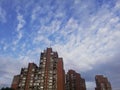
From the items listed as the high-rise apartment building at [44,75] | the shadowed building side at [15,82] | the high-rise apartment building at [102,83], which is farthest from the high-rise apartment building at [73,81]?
the shadowed building side at [15,82]

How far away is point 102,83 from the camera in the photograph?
147375 mm

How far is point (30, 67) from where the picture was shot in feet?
371

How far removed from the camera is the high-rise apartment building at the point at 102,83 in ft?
479

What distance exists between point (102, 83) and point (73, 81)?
3138cm

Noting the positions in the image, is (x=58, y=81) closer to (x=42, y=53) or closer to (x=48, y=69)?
(x=48, y=69)

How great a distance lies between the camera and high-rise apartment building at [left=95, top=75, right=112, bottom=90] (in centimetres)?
14588

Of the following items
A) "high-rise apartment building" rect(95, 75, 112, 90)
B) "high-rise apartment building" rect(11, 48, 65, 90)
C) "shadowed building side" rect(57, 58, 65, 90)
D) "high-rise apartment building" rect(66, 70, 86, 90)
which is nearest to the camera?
"shadowed building side" rect(57, 58, 65, 90)

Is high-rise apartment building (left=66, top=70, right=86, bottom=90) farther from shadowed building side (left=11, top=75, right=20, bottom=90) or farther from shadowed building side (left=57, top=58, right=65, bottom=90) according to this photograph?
shadowed building side (left=11, top=75, right=20, bottom=90)

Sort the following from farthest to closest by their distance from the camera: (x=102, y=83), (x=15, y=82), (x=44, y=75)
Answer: (x=102, y=83)
(x=15, y=82)
(x=44, y=75)

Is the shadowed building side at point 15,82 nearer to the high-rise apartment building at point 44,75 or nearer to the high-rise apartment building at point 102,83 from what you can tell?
the high-rise apartment building at point 44,75

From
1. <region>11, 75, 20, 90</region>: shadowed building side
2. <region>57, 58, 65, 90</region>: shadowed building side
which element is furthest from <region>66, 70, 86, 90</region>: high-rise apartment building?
<region>11, 75, 20, 90</region>: shadowed building side

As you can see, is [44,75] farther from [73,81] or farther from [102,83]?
[102,83]

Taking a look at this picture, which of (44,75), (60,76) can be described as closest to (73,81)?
(60,76)

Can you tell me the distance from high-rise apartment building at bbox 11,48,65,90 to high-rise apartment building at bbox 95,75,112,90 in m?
54.2
